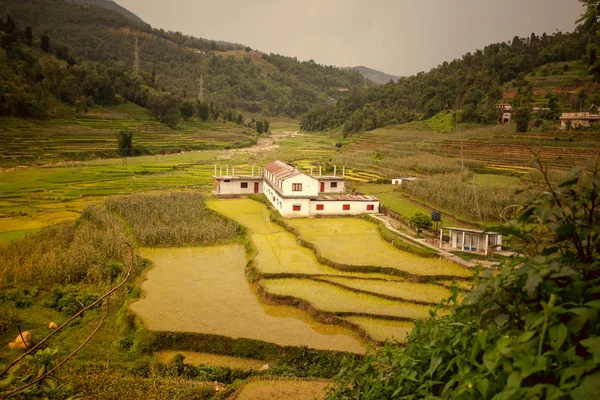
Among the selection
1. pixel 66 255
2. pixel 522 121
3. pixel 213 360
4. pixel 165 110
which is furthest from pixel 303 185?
pixel 165 110

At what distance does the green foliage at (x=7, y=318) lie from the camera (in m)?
11.8

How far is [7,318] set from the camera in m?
12.0

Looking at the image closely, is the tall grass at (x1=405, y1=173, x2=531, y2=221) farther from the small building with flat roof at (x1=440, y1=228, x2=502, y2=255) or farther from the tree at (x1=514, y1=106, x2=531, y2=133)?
the tree at (x1=514, y1=106, x2=531, y2=133)

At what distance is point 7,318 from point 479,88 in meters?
55.4

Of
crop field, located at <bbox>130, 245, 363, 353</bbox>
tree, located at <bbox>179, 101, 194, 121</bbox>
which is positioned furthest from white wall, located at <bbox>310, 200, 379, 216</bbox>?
tree, located at <bbox>179, 101, 194, 121</bbox>

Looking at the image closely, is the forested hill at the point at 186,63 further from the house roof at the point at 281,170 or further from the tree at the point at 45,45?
the house roof at the point at 281,170

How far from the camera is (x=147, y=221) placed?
23.6 meters

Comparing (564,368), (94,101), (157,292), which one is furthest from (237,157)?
(564,368)

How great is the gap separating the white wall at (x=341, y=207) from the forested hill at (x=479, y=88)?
23.9m

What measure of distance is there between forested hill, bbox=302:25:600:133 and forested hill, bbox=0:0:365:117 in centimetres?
4706

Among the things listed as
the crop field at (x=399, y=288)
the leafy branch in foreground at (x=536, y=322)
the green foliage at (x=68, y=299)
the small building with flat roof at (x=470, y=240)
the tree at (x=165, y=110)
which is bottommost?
the green foliage at (x=68, y=299)

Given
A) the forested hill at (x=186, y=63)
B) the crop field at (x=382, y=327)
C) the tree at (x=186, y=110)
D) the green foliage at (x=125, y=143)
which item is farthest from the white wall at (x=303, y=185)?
the forested hill at (x=186, y=63)

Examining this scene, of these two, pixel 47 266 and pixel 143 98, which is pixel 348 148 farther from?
pixel 47 266

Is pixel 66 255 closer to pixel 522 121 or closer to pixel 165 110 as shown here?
pixel 522 121
